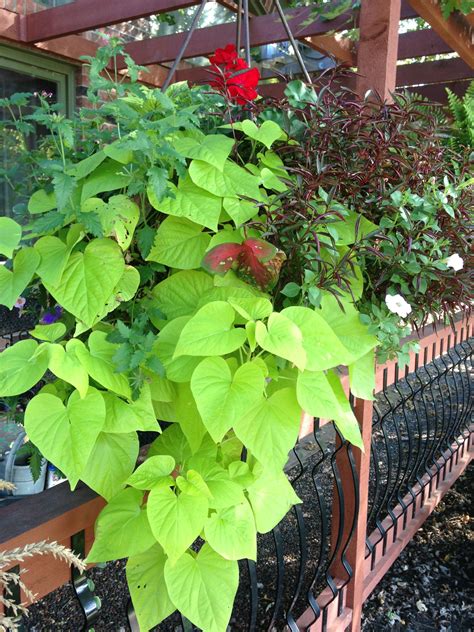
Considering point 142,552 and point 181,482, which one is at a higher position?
point 181,482

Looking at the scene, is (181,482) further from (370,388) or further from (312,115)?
(312,115)

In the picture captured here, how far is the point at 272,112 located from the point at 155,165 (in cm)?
34

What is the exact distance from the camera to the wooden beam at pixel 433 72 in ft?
14.5

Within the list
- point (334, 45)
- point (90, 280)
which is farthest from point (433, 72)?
point (90, 280)

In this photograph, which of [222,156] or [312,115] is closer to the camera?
[222,156]

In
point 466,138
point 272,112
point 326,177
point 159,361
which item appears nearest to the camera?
point 159,361

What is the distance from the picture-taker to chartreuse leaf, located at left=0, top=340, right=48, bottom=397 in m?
0.79

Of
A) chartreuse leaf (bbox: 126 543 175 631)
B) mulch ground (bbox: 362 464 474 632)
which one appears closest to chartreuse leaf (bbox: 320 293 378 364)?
chartreuse leaf (bbox: 126 543 175 631)

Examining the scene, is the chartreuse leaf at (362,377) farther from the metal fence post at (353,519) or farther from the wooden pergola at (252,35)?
the wooden pergola at (252,35)

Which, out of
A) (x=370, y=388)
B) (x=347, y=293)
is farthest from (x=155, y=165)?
(x=370, y=388)

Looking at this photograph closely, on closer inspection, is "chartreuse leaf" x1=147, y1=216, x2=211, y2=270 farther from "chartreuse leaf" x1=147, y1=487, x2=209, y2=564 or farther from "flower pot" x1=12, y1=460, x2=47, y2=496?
"flower pot" x1=12, y1=460, x2=47, y2=496

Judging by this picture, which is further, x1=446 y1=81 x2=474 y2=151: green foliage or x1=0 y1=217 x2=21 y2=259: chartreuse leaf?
x1=446 y1=81 x2=474 y2=151: green foliage

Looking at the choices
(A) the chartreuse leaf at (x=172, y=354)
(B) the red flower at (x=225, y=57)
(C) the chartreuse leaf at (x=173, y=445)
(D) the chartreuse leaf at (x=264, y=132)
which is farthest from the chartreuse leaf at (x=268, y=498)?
(B) the red flower at (x=225, y=57)

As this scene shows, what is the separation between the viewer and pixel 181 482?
875mm
